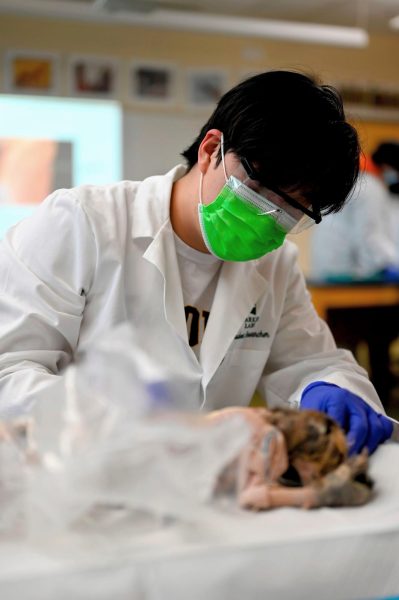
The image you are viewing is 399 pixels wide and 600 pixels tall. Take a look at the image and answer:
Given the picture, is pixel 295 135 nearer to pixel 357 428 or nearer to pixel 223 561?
pixel 357 428

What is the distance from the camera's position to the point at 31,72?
18.1 ft

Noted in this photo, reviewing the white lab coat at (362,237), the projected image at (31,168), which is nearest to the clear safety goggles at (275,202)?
the white lab coat at (362,237)

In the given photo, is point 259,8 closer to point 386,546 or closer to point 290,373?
point 290,373

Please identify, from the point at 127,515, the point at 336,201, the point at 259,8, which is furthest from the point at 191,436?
the point at 259,8

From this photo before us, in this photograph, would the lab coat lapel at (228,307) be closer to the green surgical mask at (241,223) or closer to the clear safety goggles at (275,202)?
the green surgical mask at (241,223)

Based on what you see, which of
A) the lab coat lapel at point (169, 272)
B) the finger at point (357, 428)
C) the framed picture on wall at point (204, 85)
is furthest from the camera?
the framed picture on wall at point (204, 85)

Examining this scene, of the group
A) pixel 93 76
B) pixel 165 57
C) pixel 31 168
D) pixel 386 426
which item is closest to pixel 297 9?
pixel 165 57

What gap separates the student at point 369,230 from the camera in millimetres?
4992

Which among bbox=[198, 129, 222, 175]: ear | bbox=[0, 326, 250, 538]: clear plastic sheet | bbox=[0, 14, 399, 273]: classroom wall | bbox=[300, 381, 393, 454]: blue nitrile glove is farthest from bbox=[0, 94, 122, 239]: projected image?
bbox=[0, 326, 250, 538]: clear plastic sheet

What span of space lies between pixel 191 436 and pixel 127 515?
0.11 metres

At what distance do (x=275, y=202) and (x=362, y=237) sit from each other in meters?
3.96

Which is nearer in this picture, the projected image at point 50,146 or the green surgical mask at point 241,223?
the green surgical mask at point 241,223

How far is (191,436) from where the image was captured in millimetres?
781

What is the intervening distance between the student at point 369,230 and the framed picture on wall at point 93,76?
2.17m
